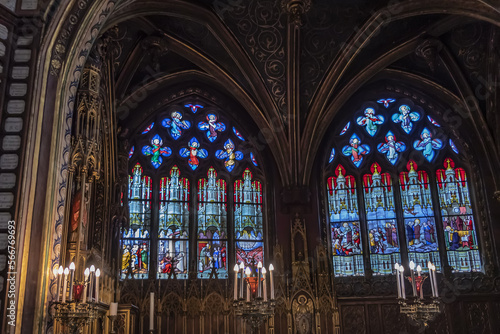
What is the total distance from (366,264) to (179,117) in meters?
7.22

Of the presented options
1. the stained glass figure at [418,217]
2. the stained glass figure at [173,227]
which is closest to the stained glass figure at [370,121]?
the stained glass figure at [418,217]

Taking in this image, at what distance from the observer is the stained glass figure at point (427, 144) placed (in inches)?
642

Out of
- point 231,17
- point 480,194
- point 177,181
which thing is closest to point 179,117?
point 177,181

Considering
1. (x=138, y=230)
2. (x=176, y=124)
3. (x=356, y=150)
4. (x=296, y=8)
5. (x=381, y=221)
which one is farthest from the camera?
(x=356, y=150)

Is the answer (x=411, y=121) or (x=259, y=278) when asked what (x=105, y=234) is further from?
(x=411, y=121)

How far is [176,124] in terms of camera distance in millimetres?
16547

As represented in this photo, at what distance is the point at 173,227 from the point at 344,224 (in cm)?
507

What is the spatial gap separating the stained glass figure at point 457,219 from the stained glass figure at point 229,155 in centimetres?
614

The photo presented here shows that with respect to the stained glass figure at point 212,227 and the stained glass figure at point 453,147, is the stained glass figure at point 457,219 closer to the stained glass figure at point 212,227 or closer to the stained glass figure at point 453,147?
the stained glass figure at point 453,147

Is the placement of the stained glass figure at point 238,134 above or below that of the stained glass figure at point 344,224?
above

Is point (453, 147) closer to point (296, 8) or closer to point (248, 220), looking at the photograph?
point (248, 220)

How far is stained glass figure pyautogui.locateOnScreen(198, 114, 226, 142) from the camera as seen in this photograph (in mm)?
16656

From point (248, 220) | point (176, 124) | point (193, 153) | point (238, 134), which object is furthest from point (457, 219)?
point (176, 124)

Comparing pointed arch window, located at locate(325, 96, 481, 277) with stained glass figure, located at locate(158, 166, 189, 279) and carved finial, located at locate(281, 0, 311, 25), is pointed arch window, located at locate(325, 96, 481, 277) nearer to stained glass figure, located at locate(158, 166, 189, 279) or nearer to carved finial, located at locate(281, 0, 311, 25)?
stained glass figure, located at locate(158, 166, 189, 279)
